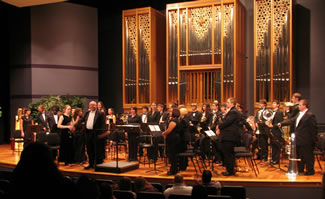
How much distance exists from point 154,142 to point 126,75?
5570mm

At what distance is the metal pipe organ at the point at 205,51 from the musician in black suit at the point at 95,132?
15.7 ft

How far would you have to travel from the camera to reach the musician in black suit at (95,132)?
7.39 m

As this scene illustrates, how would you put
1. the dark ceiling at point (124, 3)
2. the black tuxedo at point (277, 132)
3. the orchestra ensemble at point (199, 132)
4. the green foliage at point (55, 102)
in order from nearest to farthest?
the orchestra ensemble at point (199, 132) → the black tuxedo at point (277, 132) → the green foliage at point (55, 102) → the dark ceiling at point (124, 3)

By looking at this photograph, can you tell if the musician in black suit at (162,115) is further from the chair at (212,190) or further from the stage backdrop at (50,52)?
the stage backdrop at (50,52)

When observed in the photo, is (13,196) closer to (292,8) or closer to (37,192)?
(37,192)

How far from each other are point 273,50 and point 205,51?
7.31 ft

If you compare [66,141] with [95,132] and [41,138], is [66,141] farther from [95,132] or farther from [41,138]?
[95,132]

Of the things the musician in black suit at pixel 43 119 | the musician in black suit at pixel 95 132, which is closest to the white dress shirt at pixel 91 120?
the musician in black suit at pixel 95 132

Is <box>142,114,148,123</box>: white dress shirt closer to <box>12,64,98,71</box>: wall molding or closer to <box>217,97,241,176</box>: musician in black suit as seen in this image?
<box>217,97,241,176</box>: musician in black suit

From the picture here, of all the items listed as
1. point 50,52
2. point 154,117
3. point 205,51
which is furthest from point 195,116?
point 50,52

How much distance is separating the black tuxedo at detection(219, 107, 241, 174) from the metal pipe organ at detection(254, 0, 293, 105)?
4.42m

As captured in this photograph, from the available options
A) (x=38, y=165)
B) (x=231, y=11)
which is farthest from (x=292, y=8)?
(x=38, y=165)

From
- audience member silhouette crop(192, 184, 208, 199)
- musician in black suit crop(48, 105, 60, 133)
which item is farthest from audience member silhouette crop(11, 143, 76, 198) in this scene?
musician in black suit crop(48, 105, 60, 133)

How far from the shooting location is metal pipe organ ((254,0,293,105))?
34.3 ft
